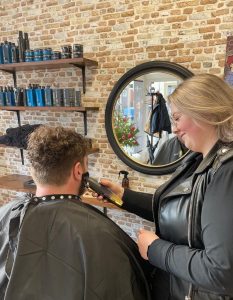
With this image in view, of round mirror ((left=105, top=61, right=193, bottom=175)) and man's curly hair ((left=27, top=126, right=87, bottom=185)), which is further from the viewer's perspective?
round mirror ((left=105, top=61, right=193, bottom=175))

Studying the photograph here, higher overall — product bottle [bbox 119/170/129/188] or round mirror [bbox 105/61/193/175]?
round mirror [bbox 105/61/193/175]

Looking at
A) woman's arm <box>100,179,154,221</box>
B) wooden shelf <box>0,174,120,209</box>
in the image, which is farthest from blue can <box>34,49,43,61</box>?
woman's arm <box>100,179,154,221</box>

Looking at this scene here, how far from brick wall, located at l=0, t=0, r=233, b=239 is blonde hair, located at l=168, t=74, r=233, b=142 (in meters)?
1.29

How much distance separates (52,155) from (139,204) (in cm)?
→ 65

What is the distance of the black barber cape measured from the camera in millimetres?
901

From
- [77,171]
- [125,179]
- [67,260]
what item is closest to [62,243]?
[67,260]

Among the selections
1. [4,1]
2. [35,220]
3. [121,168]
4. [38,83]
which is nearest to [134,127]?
[121,168]

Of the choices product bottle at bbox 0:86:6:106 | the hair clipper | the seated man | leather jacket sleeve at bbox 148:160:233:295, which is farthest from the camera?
product bottle at bbox 0:86:6:106

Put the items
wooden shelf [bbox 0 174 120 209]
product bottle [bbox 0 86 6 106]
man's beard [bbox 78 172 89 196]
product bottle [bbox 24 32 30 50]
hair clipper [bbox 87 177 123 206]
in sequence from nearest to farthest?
1. man's beard [bbox 78 172 89 196]
2. hair clipper [bbox 87 177 123 206]
3. wooden shelf [bbox 0 174 120 209]
4. product bottle [bbox 24 32 30 50]
5. product bottle [bbox 0 86 6 106]

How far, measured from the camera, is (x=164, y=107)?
94.5 inches

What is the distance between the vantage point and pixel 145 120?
2.52 meters

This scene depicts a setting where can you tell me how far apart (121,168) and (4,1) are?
2.36 meters

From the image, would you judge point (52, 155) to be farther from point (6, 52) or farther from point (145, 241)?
point (6, 52)

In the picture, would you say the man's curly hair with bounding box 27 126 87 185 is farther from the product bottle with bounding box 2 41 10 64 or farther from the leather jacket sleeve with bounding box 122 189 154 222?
the product bottle with bounding box 2 41 10 64
